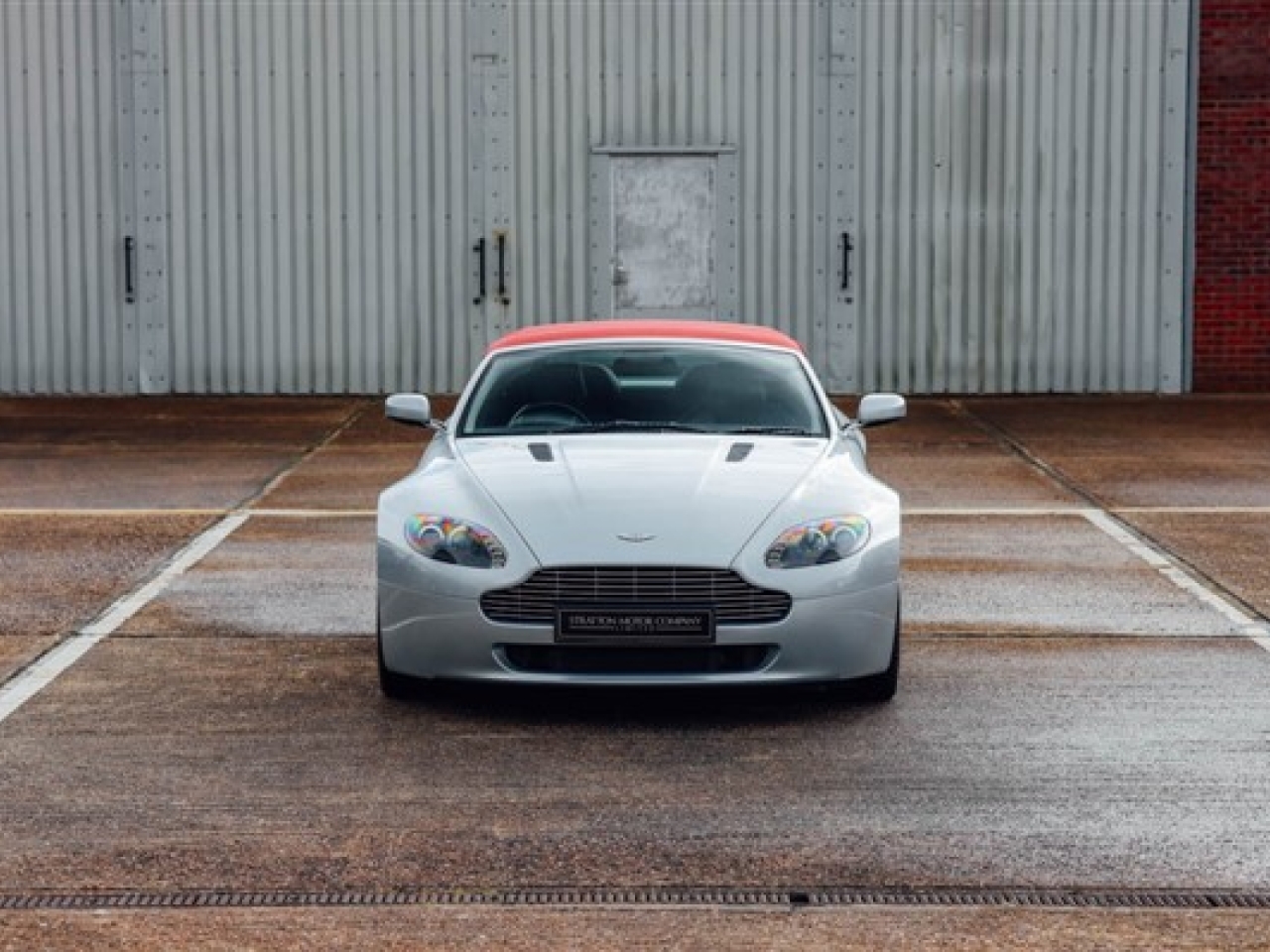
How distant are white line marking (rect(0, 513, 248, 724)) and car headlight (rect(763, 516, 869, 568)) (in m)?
2.70

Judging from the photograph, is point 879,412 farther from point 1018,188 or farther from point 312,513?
point 1018,188

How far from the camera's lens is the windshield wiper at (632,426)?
32.3 ft

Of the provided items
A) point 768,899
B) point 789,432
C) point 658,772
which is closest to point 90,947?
point 768,899

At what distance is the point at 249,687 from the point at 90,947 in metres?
3.40

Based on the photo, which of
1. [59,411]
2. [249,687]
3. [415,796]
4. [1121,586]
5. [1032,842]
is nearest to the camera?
[1032,842]

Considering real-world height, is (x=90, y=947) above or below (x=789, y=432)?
below

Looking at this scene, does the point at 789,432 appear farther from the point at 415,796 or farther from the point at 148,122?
the point at 148,122

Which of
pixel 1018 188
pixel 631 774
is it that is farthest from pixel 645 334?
pixel 1018 188

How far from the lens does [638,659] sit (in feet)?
27.7

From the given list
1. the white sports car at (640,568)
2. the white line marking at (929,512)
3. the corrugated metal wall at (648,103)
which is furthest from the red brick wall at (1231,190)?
the white sports car at (640,568)

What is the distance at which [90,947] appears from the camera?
19.3 ft

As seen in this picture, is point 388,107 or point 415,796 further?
point 388,107

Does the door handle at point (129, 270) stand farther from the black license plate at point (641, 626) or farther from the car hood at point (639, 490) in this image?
the black license plate at point (641, 626)

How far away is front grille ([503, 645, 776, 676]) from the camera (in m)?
8.45
